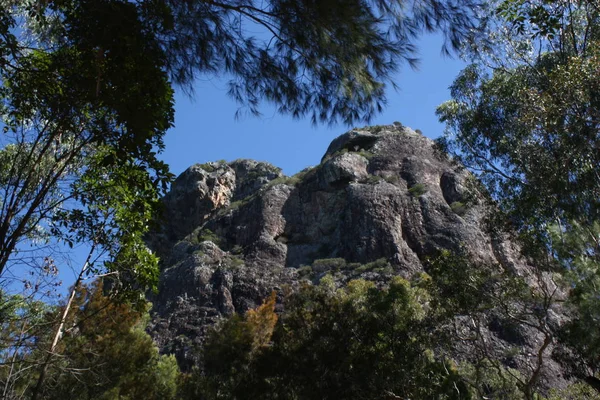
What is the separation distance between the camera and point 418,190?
40688 mm

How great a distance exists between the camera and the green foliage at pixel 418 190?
40.3 metres

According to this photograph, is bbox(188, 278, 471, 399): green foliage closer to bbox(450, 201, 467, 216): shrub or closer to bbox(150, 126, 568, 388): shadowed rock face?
bbox(150, 126, 568, 388): shadowed rock face

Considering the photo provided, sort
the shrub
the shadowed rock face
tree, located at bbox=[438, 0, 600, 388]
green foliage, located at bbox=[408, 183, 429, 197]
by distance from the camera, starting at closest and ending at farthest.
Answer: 1. tree, located at bbox=[438, 0, 600, 388]
2. the shadowed rock face
3. the shrub
4. green foliage, located at bbox=[408, 183, 429, 197]

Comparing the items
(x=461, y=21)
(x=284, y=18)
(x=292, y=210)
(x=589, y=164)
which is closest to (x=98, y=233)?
(x=284, y=18)

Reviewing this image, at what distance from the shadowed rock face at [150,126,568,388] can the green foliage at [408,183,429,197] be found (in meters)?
0.07

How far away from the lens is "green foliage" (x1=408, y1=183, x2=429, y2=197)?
1586 inches

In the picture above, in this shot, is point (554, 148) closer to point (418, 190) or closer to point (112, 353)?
point (112, 353)

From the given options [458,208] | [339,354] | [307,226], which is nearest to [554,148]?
[339,354]

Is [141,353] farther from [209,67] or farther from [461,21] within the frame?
[461,21]

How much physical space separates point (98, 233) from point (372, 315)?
11.5 m

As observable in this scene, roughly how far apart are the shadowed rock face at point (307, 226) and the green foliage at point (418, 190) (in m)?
0.07

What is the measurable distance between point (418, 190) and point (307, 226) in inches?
364

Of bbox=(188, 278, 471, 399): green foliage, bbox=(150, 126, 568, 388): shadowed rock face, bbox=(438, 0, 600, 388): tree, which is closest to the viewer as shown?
bbox=(438, 0, 600, 388): tree

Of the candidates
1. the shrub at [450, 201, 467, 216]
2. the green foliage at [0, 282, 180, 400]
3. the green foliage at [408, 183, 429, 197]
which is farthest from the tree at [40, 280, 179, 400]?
the green foliage at [408, 183, 429, 197]
